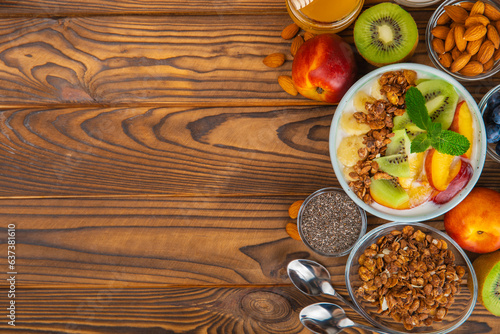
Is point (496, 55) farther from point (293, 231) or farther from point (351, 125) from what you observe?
point (293, 231)

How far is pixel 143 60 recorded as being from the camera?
104cm

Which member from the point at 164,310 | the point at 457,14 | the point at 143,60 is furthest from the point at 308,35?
the point at 164,310

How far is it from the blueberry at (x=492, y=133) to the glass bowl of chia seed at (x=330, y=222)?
1.14 feet

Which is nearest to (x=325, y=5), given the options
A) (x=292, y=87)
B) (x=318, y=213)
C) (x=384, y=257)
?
(x=292, y=87)

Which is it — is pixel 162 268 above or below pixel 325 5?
below

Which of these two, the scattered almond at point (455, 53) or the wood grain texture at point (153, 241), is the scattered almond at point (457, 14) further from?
the wood grain texture at point (153, 241)

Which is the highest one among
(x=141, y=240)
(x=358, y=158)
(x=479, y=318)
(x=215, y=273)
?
(x=358, y=158)

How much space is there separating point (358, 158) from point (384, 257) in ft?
0.91

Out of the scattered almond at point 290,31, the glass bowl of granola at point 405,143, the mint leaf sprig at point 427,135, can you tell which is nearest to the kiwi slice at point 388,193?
the glass bowl of granola at point 405,143

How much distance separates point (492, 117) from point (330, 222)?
18.2 inches

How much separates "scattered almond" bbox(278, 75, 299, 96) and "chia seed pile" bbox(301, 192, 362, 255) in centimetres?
29

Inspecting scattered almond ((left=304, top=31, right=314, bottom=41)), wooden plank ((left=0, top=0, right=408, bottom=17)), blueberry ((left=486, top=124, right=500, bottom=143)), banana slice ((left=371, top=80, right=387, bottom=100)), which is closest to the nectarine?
blueberry ((left=486, top=124, right=500, bottom=143))

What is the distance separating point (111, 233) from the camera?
107cm

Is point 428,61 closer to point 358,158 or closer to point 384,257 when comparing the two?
point 358,158
